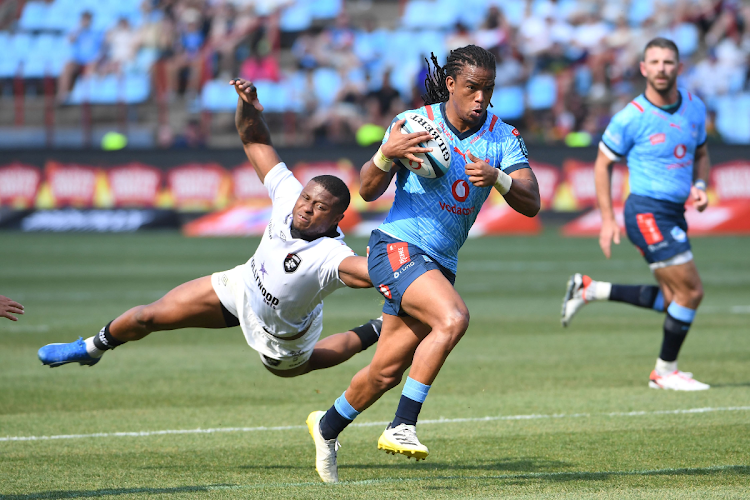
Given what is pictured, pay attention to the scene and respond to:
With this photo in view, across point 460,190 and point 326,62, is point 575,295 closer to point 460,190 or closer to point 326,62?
point 460,190

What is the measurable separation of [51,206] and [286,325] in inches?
738

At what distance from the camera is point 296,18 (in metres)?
28.8

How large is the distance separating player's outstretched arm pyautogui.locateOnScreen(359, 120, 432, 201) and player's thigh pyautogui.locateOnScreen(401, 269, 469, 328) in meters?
0.52

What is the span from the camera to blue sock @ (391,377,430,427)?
530cm

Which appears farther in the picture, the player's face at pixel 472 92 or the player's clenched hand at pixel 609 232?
the player's clenched hand at pixel 609 232

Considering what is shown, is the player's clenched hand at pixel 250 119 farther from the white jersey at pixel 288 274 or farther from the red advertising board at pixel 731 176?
the red advertising board at pixel 731 176

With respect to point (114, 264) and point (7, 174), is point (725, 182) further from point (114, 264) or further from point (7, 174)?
point (7, 174)

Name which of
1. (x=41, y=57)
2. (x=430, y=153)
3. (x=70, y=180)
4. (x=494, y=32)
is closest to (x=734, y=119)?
(x=494, y=32)

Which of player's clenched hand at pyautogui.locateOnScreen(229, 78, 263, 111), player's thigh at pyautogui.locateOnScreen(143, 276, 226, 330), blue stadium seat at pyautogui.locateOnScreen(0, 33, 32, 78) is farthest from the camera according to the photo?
blue stadium seat at pyautogui.locateOnScreen(0, 33, 32, 78)

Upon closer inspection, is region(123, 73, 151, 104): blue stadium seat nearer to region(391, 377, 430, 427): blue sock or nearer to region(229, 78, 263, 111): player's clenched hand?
region(229, 78, 263, 111): player's clenched hand

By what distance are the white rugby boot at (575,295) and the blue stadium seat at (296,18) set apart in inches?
798

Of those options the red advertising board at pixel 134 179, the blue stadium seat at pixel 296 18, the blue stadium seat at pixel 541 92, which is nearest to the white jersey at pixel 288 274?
the red advertising board at pixel 134 179

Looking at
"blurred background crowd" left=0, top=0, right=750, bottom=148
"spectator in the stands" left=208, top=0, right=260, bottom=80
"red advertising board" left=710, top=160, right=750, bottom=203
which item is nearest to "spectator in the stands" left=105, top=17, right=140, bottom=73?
"blurred background crowd" left=0, top=0, right=750, bottom=148

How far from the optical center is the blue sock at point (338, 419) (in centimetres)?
580
